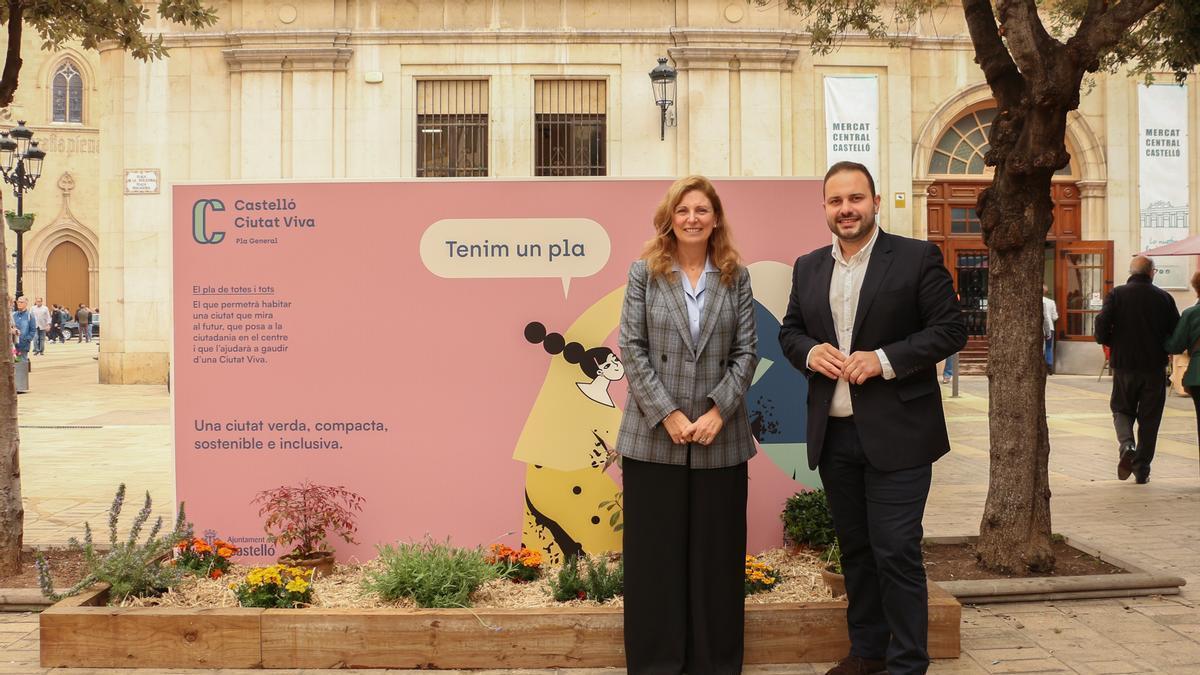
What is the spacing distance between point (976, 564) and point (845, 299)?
272cm

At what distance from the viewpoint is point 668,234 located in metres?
4.35

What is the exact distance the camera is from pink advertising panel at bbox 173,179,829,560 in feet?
18.4

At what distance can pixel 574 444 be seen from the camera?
5.61 metres

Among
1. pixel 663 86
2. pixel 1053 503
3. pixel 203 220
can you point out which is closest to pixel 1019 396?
pixel 1053 503

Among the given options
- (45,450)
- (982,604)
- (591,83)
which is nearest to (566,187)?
(982,604)

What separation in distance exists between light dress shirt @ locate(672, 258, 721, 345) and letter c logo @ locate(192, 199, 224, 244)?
276cm

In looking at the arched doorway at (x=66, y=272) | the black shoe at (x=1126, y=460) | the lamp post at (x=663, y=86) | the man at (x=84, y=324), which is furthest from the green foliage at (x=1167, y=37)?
the arched doorway at (x=66, y=272)

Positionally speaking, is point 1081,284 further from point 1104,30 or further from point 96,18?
point 96,18

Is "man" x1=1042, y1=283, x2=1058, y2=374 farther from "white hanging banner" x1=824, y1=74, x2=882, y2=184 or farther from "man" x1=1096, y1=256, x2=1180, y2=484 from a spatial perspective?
"man" x1=1096, y1=256, x2=1180, y2=484

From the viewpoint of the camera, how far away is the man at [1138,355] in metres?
9.53

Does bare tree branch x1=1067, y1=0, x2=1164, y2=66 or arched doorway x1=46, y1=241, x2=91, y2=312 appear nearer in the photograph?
bare tree branch x1=1067, y1=0, x2=1164, y2=66

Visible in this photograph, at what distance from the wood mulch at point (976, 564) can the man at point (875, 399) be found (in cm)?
184

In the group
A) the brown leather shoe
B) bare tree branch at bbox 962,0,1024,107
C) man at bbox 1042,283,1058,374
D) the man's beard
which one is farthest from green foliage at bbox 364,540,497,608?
man at bbox 1042,283,1058,374

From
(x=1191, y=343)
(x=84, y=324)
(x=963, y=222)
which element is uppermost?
(x=963, y=222)
